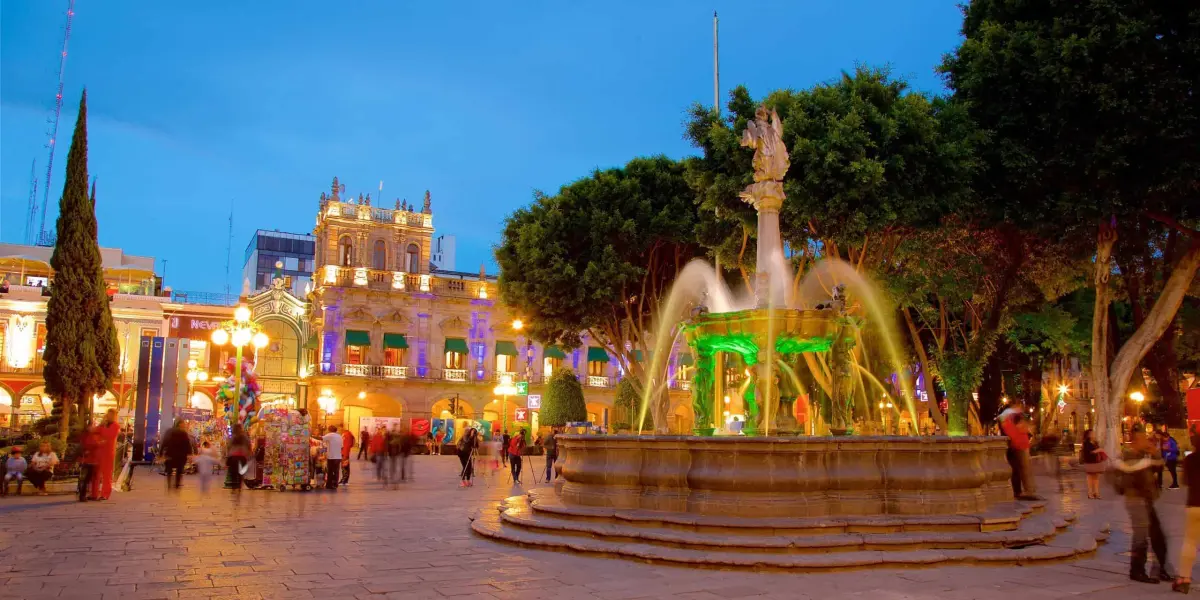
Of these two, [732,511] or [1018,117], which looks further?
[1018,117]

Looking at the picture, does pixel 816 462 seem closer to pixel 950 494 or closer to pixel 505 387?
pixel 950 494

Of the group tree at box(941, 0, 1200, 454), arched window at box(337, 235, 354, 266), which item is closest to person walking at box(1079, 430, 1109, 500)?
tree at box(941, 0, 1200, 454)

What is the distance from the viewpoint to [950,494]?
9680 millimetres

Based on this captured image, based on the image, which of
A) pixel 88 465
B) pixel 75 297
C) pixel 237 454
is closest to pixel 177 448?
pixel 237 454

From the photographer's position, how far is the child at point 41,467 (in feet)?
52.4

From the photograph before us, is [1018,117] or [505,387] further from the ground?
[1018,117]

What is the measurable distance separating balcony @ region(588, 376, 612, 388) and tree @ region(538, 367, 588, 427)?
37.0ft

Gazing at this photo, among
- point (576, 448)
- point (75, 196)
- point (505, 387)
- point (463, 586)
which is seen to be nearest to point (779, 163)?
point (576, 448)

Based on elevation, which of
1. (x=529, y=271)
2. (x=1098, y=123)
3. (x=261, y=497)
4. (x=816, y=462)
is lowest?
(x=261, y=497)

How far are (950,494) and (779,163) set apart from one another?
5.92m

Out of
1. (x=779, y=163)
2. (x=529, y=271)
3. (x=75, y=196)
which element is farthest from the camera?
(x=529, y=271)

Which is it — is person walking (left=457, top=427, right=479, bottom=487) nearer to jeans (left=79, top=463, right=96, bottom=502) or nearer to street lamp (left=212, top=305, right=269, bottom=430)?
street lamp (left=212, top=305, right=269, bottom=430)

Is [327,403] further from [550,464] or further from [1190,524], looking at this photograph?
[1190,524]

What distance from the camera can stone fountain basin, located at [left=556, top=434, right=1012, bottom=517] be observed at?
9.24 meters
